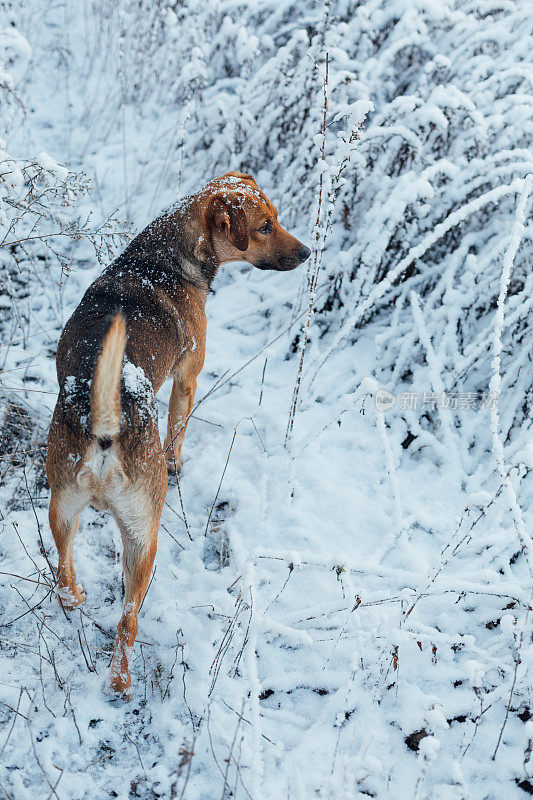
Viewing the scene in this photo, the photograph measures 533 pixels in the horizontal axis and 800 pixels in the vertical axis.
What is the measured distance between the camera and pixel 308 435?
312 centimetres

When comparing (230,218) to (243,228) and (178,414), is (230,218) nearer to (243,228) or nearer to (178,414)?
(243,228)

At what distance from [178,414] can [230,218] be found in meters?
1.16

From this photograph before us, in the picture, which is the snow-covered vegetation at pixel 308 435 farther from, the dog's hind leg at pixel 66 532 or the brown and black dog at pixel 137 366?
the brown and black dog at pixel 137 366

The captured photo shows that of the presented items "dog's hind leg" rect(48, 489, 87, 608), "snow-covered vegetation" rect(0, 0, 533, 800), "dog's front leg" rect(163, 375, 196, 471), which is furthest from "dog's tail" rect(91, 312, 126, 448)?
"dog's front leg" rect(163, 375, 196, 471)

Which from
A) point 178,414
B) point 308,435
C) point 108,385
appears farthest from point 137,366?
point 308,435

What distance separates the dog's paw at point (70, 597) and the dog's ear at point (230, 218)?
1856mm

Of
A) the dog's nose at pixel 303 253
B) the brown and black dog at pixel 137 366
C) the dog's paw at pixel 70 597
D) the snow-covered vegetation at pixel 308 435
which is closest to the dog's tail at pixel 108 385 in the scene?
the brown and black dog at pixel 137 366

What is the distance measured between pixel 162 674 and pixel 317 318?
2.82 metres

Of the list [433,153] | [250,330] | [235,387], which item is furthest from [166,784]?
[433,153]

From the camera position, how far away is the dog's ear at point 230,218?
278 centimetres

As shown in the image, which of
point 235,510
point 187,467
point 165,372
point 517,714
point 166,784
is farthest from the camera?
point 187,467

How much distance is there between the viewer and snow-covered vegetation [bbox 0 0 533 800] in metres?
2.06

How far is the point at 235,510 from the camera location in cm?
308

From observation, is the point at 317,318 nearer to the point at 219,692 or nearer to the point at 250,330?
the point at 250,330
